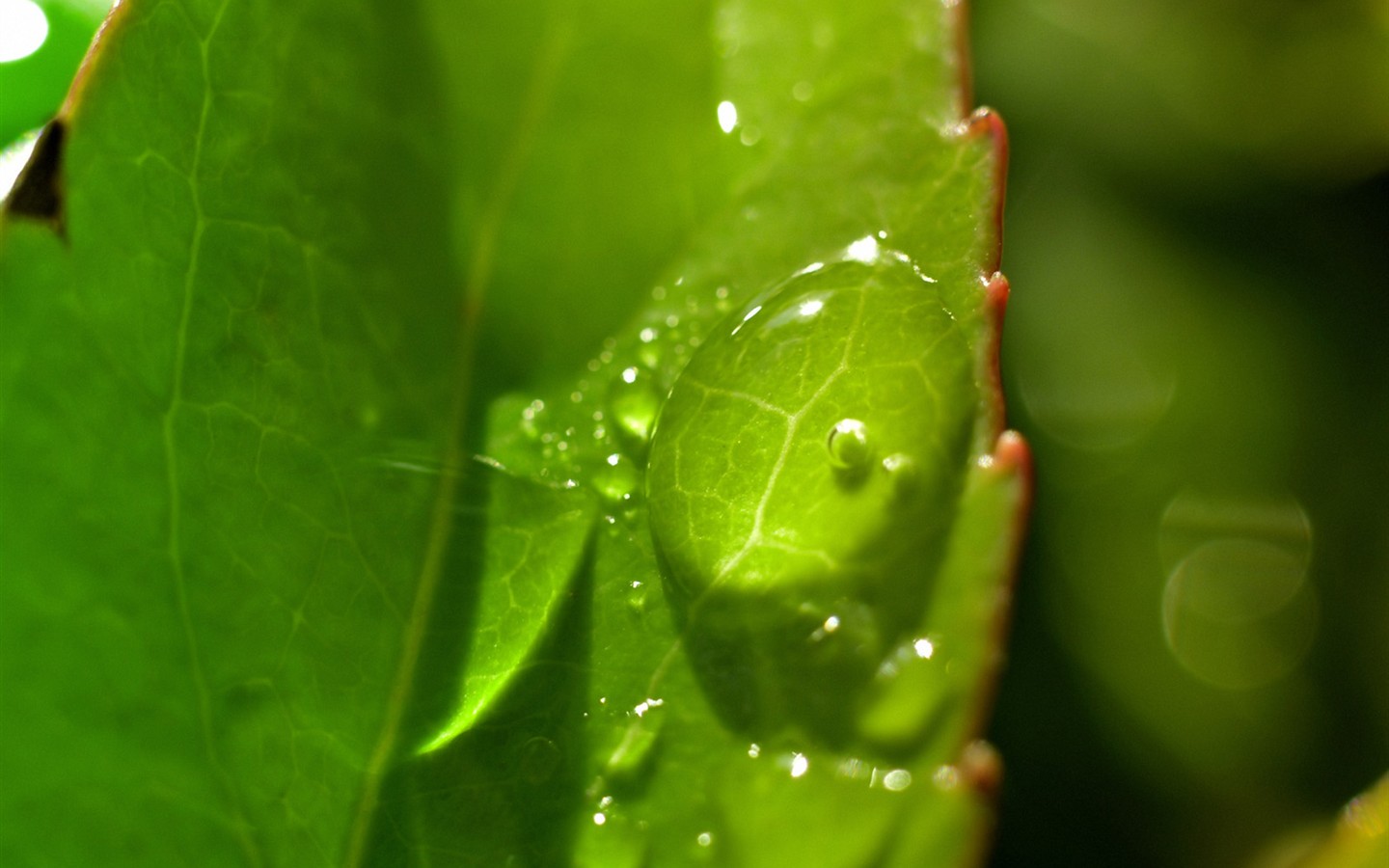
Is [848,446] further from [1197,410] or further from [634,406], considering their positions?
[1197,410]

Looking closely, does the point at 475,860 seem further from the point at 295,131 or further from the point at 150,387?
the point at 295,131

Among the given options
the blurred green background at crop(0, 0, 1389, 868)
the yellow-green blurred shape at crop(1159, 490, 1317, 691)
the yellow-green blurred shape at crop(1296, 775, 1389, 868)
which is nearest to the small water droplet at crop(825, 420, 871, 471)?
the yellow-green blurred shape at crop(1296, 775, 1389, 868)

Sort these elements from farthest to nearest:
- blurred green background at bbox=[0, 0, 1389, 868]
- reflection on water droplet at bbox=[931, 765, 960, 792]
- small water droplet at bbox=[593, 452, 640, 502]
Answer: blurred green background at bbox=[0, 0, 1389, 868] → small water droplet at bbox=[593, 452, 640, 502] → reflection on water droplet at bbox=[931, 765, 960, 792]

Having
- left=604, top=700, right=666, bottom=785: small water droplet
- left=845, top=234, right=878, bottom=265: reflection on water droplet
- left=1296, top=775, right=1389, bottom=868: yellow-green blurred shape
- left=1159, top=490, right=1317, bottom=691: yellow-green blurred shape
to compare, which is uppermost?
left=845, top=234, right=878, bottom=265: reflection on water droplet

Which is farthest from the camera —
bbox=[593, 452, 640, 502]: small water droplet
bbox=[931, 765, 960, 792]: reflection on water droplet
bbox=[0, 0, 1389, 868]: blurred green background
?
bbox=[0, 0, 1389, 868]: blurred green background

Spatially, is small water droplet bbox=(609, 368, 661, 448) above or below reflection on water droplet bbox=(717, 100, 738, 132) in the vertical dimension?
below

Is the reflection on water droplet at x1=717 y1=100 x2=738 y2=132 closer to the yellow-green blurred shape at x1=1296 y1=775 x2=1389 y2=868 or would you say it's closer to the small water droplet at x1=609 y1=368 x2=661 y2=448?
the small water droplet at x1=609 y1=368 x2=661 y2=448

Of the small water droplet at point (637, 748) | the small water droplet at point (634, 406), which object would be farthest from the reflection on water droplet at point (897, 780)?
the small water droplet at point (634, 406)

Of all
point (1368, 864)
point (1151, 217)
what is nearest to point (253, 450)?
point (1368, 864)
